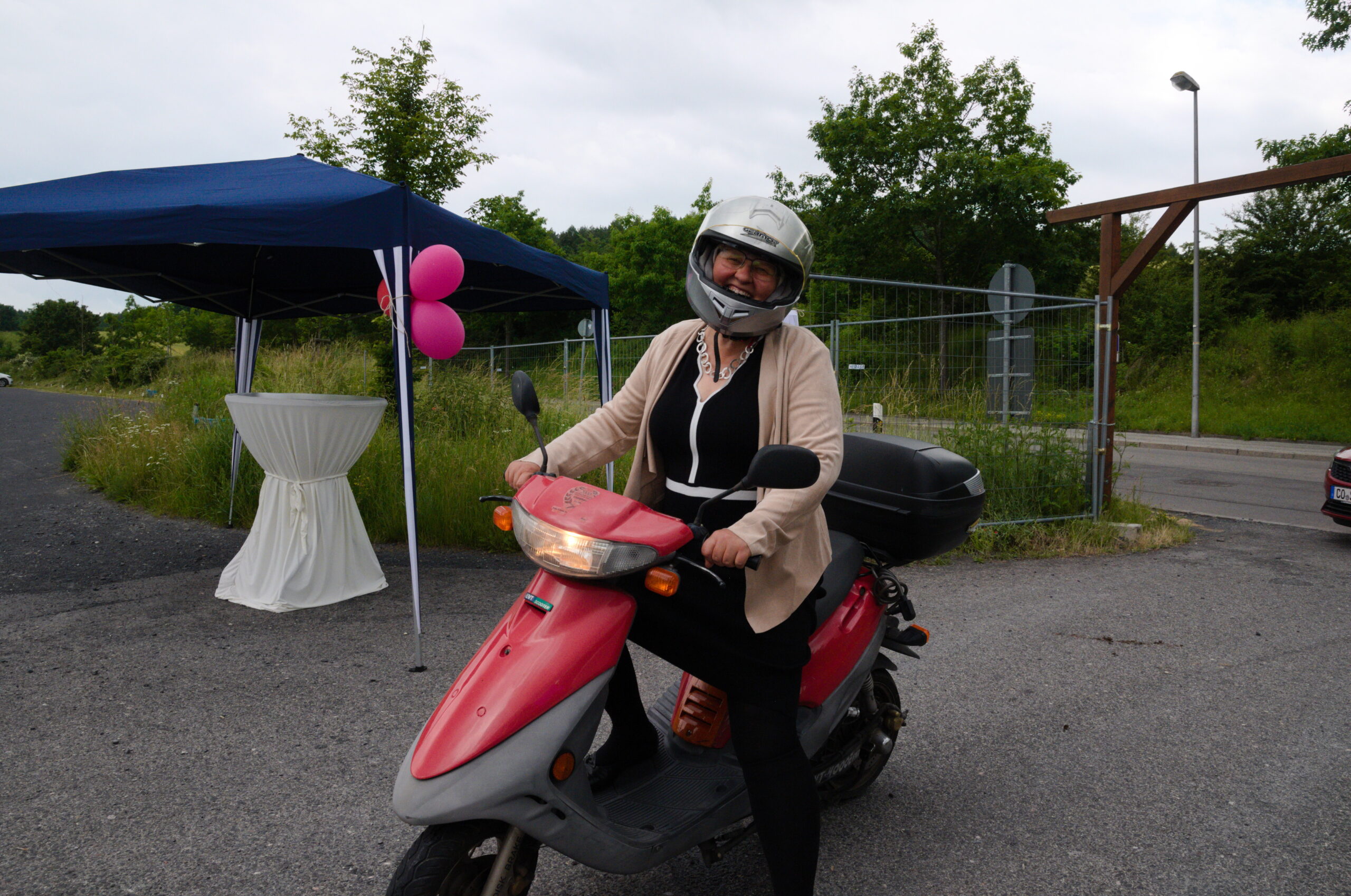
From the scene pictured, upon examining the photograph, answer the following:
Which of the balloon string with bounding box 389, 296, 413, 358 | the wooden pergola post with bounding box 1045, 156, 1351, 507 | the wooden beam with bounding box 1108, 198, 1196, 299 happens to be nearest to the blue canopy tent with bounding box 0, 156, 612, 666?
the balloon string with bounding box 389, 296, 413, 358

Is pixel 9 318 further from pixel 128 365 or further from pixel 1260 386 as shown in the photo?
pixel 1260 386

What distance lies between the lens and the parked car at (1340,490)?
742cm

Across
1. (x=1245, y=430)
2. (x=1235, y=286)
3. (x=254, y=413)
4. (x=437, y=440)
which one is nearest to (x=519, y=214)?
(x=1235, y=286)

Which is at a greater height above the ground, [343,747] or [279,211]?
[279,211]

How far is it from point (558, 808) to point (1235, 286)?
105 ft

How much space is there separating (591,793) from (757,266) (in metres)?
1.30

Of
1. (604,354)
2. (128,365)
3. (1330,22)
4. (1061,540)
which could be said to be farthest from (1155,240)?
(128,365)

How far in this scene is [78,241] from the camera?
4367mm

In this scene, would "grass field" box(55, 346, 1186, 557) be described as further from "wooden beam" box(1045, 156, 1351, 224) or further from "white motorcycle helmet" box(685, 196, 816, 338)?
"white motorcycle helmet" box(685, 196, 816, 338)

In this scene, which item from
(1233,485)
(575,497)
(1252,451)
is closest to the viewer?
(575,497)

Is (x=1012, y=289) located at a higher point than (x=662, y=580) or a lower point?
higher

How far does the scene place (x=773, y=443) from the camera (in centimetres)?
211

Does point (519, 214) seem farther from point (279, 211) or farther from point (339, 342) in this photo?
point (279, 211)

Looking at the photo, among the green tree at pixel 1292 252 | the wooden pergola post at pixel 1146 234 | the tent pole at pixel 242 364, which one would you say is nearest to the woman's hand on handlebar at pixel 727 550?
the tent pole at pixel 242 364
